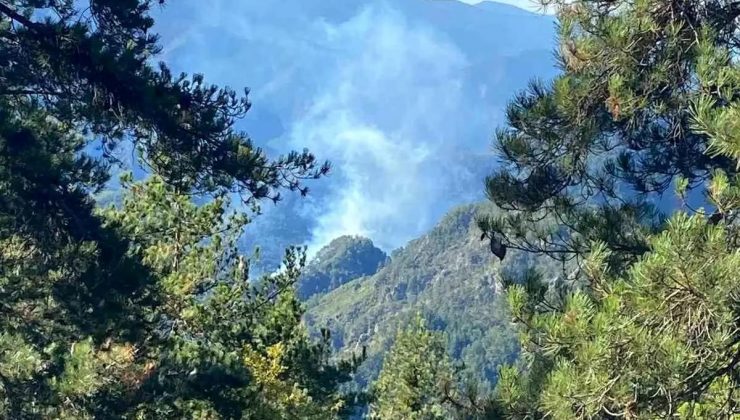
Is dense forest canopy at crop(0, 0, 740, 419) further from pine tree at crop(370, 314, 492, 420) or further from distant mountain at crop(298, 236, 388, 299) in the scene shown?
distant mountain at crop(298, 236, 388, 299)

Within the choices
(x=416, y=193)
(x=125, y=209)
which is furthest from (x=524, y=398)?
(x=416, y=193)

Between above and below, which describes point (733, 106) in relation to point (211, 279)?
below

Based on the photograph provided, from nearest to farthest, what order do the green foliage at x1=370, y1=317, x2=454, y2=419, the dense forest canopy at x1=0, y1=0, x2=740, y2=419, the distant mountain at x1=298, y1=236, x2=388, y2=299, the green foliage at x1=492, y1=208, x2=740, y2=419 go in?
1. the green foliage at x1=492, y1=208, x2=740, y2=419
2. the dense forest canopy at x1=0, y1=0, x2=740, y2=419
3. the green foliage at x1=370, y1=317, x2=454, y2=419
4. the distant mountain at x1=298, y1=236, x2=388, y2=299

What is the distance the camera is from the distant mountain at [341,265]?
149000 millimetres

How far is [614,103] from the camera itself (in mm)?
4262

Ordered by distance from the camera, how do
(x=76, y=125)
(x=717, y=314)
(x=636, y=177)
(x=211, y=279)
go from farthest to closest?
1. (x=211, y=279)
2. (x=76, y=125)
3. (x=636, y=177)
4. (x=717, y=314)

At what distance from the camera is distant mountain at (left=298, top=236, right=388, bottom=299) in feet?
489

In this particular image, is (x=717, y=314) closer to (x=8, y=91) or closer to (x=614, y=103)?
(x=614, y=103)

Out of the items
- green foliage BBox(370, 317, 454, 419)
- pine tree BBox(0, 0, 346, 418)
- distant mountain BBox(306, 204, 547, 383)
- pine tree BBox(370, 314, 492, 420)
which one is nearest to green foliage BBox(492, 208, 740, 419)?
pine tree BBox(0, 0, 346, 418)

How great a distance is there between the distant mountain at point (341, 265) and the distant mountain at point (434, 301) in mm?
5845

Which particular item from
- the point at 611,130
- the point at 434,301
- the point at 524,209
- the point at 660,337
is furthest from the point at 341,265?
the point at 660,337

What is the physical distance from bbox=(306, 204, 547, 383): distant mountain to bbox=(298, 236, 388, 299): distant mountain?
19.2 feet

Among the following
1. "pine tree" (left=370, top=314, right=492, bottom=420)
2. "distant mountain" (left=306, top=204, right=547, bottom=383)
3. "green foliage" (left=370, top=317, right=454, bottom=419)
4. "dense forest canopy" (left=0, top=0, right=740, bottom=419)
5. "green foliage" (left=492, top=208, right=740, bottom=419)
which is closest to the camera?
"green foliage" (left=492, top=208, right=740, bottom=419)

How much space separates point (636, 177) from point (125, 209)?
21.7 ft
